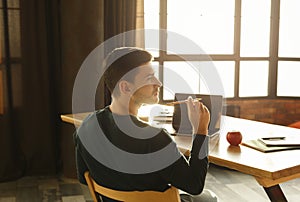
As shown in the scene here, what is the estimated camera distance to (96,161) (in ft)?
5.25

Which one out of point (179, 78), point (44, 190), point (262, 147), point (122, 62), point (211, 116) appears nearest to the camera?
point (122, 62)

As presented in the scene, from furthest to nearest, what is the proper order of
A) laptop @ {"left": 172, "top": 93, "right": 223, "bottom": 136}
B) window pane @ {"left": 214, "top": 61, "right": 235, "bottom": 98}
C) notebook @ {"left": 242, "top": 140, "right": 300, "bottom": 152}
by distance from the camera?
window pane @ {"left": 214, "top": 61, "right": 235, "bottom": 98}, laptop @ {"left": 172, "top": 93, "right": 223, "bottom": 136}, notebook @ {"left": 242, "top": 140, "right": 300, "bottom": 152}

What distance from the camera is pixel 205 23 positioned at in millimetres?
4336

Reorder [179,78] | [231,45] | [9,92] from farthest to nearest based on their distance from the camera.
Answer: [231,45]
[179,78]
[9,92]

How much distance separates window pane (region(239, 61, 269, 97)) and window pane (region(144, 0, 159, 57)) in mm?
972

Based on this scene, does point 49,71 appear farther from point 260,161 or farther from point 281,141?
point 260,161

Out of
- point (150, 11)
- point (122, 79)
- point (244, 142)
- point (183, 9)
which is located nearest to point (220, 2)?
point (183, 9)

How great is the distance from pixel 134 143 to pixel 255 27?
3288mm

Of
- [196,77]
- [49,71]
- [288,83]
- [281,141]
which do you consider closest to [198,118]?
[281,141]

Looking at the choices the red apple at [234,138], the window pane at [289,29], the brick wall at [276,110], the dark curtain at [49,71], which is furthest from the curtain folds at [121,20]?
the red apple at [234,138]

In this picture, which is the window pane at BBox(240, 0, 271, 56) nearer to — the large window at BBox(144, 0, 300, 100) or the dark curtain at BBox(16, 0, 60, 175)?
the large window at BBox(144, 0, 300, 100)

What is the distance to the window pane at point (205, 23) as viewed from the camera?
421cm

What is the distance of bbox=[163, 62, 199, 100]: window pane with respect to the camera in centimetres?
420

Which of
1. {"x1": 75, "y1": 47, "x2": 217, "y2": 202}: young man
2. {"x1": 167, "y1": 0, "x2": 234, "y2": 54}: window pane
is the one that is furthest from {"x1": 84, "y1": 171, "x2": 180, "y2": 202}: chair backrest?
{"x1": 167, "y1": 0, "x2": 234, "y2": 54}: window pane
